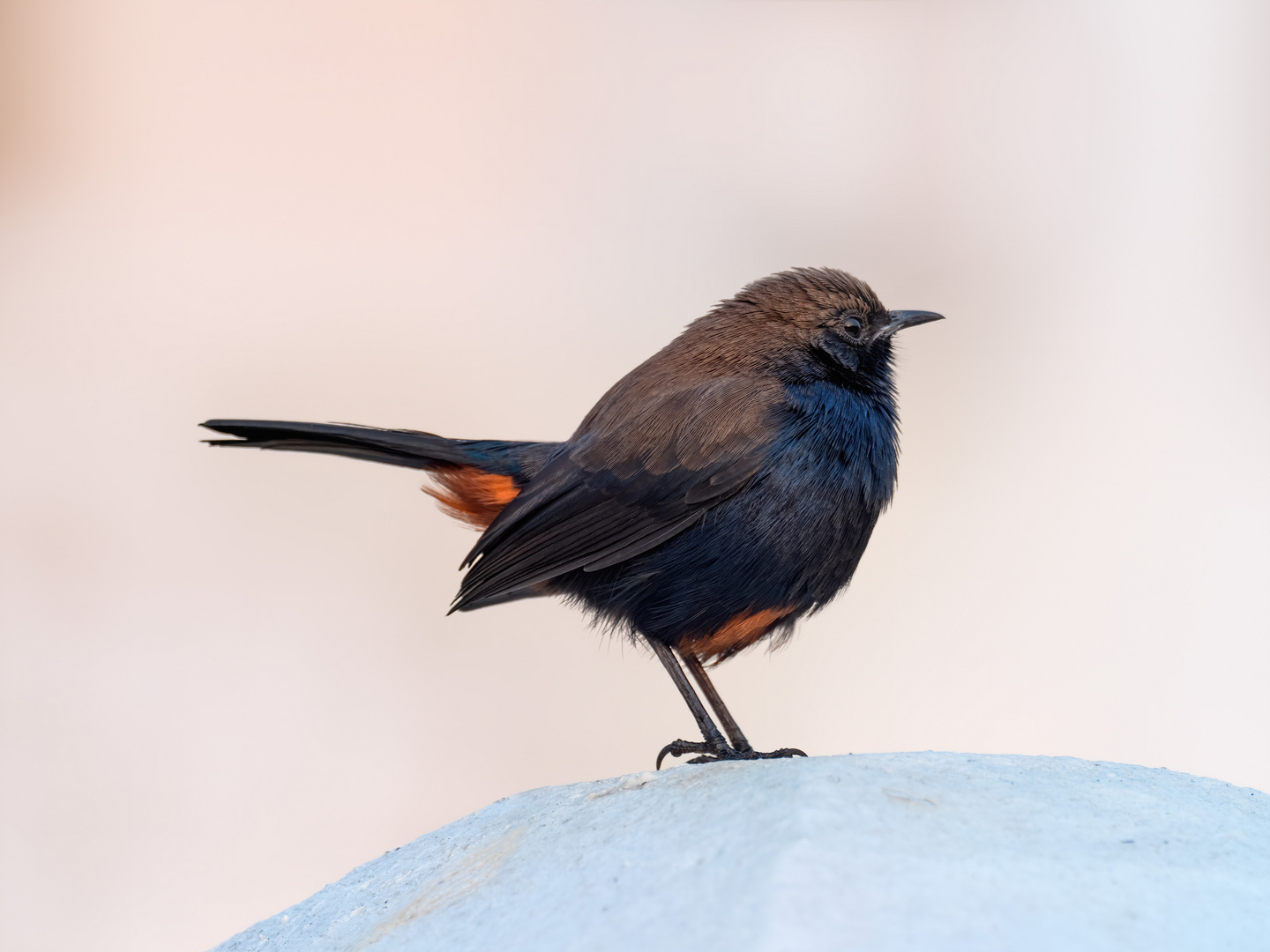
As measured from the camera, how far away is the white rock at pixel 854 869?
1.57 meters

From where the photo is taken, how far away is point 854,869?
1677 millimetres

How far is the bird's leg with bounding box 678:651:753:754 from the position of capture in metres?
2.91

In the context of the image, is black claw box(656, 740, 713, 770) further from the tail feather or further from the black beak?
the black beak

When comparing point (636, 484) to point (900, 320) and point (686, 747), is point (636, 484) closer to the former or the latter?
point (686, 747)

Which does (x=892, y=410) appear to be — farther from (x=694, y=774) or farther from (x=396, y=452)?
(x=396, y=452)

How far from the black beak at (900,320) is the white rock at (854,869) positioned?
45.3 inches

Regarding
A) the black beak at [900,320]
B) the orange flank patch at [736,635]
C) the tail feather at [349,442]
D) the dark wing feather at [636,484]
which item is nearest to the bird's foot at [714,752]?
the orange flank patch at [736,635]

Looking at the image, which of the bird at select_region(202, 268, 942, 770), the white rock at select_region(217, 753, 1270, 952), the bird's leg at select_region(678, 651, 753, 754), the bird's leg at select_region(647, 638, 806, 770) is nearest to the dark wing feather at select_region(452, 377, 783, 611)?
the bird at select_region(202, 268, 942, 770)

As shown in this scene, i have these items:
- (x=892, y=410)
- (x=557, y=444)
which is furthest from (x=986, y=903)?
(x=557, y=444)

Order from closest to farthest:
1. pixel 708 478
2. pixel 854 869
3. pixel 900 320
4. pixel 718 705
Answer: pixel 854 869 < pixel 708 478 < pixel 718 705 < pixel 900 320

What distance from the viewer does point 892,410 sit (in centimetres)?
296

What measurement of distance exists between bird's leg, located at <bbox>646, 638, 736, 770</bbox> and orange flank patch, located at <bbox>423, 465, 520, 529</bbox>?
0.60m

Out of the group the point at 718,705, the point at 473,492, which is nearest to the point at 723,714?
the point at 718,705

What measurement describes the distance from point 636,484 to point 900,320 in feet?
2.97
